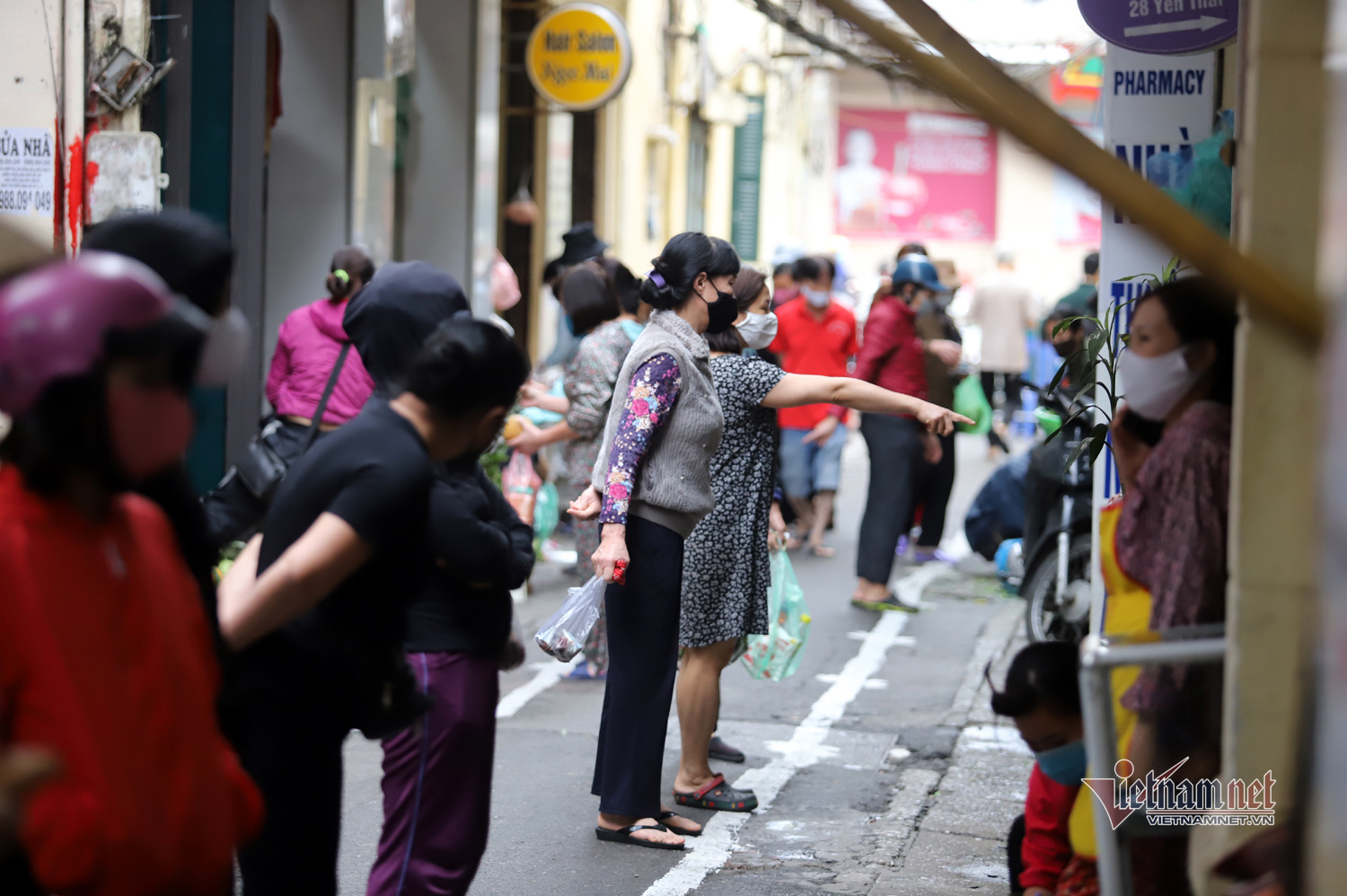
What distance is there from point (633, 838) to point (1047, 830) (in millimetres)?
1660

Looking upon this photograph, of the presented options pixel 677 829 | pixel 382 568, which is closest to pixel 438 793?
pixel 382 568

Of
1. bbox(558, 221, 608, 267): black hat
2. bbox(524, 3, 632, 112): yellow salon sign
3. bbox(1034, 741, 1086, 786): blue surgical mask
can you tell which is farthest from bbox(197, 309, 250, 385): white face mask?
bbox(524, 3, 632, 112): yellow salon sign

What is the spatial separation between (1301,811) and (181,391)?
162 cm

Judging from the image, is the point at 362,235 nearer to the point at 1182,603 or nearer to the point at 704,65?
the point at 1182,603

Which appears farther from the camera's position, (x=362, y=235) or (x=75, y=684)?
(x=362, y=235)

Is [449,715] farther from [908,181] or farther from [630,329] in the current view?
[908,181]

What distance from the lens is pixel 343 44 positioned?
10.6 m

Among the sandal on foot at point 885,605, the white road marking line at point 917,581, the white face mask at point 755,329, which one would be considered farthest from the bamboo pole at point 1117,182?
the white road marking line at point 917,581

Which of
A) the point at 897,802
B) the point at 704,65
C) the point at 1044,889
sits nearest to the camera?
the point at 1044,889

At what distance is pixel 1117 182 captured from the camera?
7.50ft

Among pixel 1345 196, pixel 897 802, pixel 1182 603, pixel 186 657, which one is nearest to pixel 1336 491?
pixel 1345 196

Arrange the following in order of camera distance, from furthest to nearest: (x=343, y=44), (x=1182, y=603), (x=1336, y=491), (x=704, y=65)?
(x=704, y=65)
(x=343, y=44)
(x=1182, y=603)
(x=1336, y=491)

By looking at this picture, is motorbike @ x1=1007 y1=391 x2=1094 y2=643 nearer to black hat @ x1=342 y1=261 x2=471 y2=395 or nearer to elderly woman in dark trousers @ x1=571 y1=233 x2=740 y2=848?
elderly woman in dark trousers @ x1=571 y1=233 x2=740 y2=848

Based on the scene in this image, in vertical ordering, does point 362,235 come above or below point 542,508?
above
